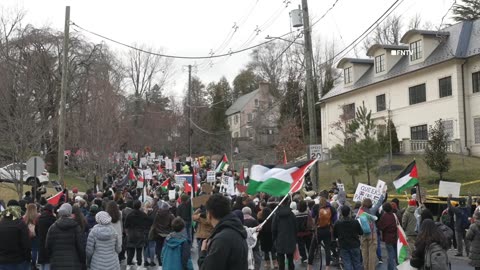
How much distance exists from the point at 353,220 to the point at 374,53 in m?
36.1

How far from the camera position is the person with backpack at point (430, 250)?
7480mm

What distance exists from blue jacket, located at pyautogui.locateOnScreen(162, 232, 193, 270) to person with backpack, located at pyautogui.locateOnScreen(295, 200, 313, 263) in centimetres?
513

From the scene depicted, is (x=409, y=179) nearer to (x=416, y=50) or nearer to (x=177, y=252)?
(x=177, y=252)

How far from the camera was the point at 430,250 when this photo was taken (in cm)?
759

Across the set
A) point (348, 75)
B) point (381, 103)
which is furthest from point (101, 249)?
point (348, 75)

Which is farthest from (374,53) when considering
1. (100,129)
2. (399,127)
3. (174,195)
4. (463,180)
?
(174,195)

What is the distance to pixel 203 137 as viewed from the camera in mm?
76000

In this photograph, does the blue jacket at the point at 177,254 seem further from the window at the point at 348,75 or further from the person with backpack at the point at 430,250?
the window at the point at 348,75

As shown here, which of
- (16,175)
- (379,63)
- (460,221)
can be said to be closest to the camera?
(460,221)

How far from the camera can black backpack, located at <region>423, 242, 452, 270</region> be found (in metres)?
7.46

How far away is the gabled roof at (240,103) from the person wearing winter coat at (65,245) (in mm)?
82132

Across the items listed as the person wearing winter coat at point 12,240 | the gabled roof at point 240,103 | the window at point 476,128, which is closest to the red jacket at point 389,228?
the person wearing winter coat at point 12,240

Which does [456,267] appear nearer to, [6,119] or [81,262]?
[81,262]

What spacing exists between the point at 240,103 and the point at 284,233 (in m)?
82.9
